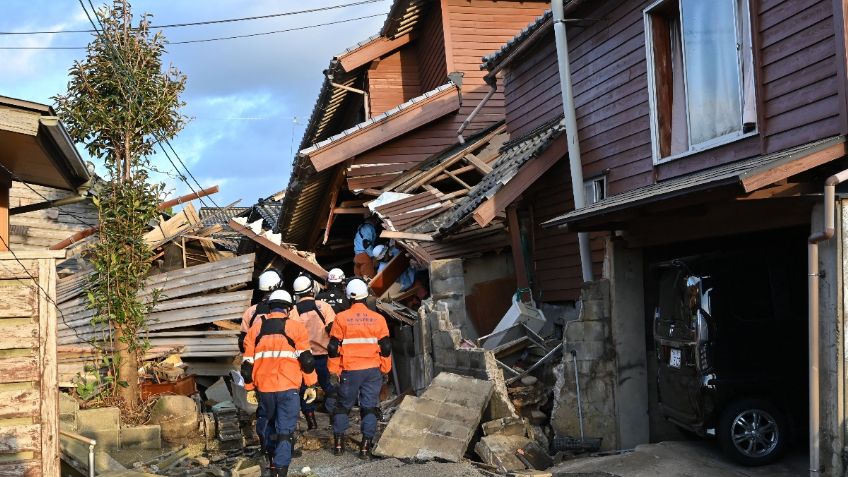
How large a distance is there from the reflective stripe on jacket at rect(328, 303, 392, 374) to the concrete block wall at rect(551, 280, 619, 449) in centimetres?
217

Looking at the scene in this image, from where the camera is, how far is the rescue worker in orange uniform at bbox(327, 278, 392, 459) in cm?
952

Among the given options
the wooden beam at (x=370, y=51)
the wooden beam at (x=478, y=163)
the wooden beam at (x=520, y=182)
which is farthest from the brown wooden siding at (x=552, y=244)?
the wooden beam at (x=370, y=51)

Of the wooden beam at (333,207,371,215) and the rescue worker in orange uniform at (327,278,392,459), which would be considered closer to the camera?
the rescue worker in orange uniform at (327,278,392,459)

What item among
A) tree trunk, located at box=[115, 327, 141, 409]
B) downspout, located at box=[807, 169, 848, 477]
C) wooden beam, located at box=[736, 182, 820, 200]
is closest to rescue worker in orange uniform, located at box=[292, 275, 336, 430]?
tree trunk, located at box=[115, 327, 141, 409]

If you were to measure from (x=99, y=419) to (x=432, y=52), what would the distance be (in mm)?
11976

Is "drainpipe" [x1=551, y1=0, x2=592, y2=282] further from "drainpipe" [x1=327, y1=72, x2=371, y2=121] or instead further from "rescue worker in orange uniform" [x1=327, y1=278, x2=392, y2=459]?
"drainpipe" [x1=327, y1=72, x2=371, y2=121]

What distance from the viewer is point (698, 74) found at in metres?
9.05

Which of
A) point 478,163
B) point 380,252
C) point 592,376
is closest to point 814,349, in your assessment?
point 592,376

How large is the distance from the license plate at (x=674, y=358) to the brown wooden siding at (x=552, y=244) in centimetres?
337

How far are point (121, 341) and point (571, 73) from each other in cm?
716

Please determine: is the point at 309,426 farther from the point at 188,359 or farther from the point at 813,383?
the point at 813,383

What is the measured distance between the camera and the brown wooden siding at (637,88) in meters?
7.28

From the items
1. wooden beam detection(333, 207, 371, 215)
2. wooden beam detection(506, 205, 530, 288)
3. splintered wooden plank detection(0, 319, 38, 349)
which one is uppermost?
wooden beam detection(333, 207, 371, 215)

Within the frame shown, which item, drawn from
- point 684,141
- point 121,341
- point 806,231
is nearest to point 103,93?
point 121,341
